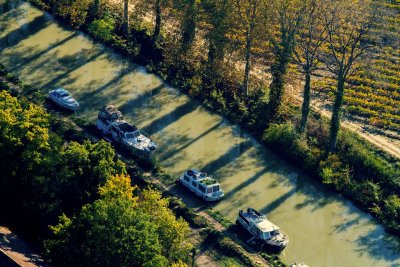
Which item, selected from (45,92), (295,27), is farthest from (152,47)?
(295,27)

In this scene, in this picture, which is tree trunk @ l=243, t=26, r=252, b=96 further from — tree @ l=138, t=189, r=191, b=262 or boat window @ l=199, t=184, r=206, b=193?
tree @ l=138, t=189, r=191, b=262

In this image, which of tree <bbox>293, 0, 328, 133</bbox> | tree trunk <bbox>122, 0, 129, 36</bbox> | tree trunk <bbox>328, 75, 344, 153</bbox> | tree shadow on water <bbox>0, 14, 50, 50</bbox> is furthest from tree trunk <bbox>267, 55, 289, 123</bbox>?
tree shadow on water <bbox>0, 14, 50, 50</bbox>

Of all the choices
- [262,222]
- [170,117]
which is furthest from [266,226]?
[170,117]

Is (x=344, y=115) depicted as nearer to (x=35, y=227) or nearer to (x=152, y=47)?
(x=152, y=47)

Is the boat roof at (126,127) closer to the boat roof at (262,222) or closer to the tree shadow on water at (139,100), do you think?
the tree shadow on water at (139,100)

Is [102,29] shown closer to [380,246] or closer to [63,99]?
[63,99]

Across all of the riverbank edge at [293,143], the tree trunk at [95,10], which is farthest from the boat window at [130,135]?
the tree trunk at [95,10]
